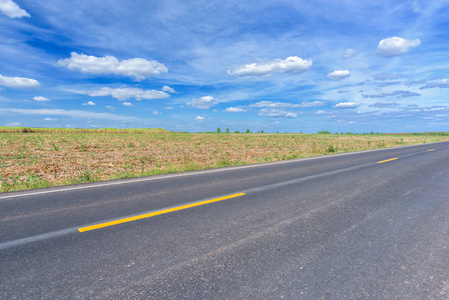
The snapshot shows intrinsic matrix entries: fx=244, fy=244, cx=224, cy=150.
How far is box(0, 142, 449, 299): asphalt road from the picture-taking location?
2307 mm

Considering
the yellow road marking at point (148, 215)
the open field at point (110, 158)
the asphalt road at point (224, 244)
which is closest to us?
the asphalt road at point (224, 244)

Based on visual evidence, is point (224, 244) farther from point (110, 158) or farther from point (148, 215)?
point (110, 158)

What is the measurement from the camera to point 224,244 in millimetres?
3150

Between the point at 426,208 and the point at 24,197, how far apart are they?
843cm

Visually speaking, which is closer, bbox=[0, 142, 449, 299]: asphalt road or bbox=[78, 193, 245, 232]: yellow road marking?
bbox=[0, 142, 449, 299]: asphalt road

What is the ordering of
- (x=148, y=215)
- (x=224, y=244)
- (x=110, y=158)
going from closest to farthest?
(x=224, y=244)
(x=148, y=215)
(x=110, y=158)

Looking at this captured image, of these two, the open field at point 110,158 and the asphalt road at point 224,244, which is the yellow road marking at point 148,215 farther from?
the open field at point 110,158

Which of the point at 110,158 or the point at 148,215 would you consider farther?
the point at 110,158

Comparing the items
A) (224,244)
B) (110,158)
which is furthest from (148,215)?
(110,158)

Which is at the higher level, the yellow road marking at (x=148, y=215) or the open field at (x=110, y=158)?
the open field at (x=110, y=158)

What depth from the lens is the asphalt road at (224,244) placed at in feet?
7.57

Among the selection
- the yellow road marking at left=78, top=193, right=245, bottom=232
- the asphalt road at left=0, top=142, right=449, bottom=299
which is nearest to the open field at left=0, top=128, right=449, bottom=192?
the asphalt road at left=0, top=142, right=449, bottom=299

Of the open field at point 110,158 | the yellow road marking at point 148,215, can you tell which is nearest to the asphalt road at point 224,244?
the yellow road marking at point 148,215

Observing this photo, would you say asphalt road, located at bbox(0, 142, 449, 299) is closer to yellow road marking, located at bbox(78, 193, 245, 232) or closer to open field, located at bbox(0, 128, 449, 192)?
yellow road marking, located at bbox(78, 193, 245, 232)
